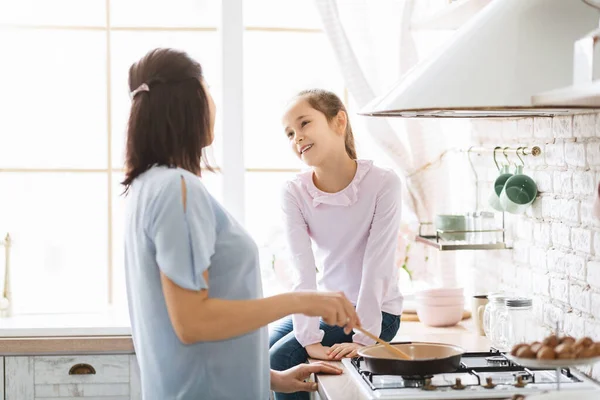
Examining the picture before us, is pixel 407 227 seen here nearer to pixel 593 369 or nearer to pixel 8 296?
pixel 593 369

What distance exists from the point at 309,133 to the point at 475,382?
98 centimetres

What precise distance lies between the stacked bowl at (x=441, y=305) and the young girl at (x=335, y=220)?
0.33m

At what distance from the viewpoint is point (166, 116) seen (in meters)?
1.84

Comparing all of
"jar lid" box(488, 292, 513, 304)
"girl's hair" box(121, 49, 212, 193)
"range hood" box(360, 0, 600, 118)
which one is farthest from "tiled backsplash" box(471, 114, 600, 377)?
"girl's hair" box(121, 49, 212, 193)

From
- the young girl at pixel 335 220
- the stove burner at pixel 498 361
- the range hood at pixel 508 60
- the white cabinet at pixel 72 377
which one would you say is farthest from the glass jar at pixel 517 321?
the white cabinet at pixel 72 377

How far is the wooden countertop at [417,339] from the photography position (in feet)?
7.00

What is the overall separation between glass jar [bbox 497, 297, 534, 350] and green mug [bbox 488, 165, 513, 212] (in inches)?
15.1

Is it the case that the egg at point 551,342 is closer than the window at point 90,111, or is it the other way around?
the egg at point 551,342

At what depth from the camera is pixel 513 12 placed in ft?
6.68

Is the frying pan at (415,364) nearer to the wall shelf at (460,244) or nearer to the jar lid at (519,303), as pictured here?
the jar lid at (519,303)

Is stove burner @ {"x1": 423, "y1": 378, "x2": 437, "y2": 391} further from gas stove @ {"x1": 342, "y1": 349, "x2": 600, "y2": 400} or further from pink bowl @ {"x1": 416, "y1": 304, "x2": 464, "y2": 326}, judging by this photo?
pink bowl @ {"x1": 416, "y1": 304, "x2": 464, "y2": 326}

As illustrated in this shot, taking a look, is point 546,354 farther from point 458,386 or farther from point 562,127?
point 562,127

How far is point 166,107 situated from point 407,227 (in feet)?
5.67

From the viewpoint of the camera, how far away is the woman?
68.2 inches
